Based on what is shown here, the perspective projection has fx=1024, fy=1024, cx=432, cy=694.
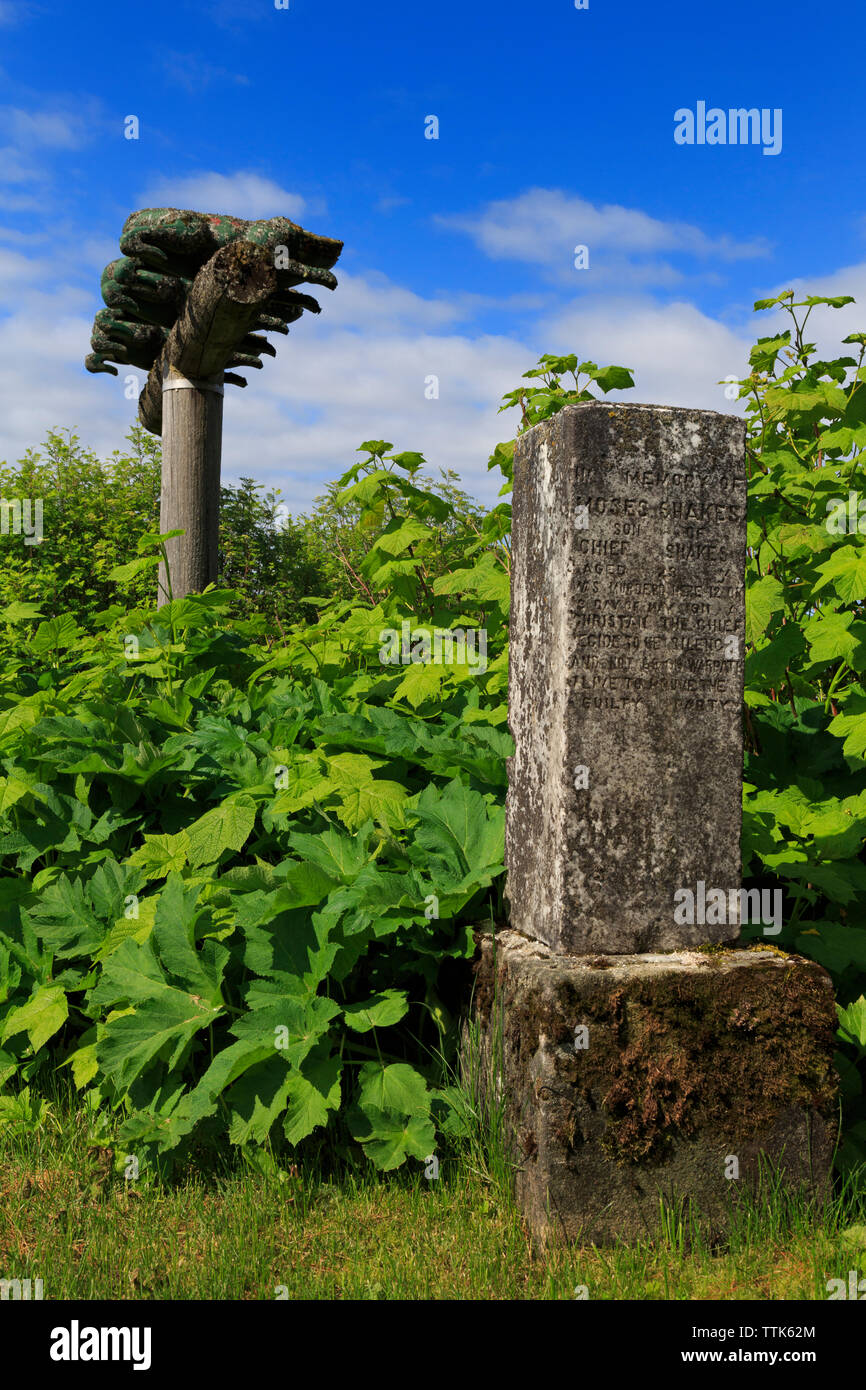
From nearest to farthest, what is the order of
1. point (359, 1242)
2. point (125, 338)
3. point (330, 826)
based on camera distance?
point (359, 1242) → point (330, 826) → point (125, 338)

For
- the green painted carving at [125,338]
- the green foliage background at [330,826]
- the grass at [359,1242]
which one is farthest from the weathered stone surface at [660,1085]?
the green painted carving at [125,338]

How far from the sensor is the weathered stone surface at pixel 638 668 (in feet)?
8.64

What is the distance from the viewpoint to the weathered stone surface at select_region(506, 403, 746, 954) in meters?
2.63

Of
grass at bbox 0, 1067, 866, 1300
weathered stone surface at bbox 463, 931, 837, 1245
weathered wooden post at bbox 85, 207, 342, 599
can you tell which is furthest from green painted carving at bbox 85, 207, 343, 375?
grass at bbox 0, 1067, 866, 1300

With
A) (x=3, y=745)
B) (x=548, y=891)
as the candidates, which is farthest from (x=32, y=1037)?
(x=548, y=891)

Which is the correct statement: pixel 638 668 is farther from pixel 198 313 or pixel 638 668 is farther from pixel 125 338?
pixel 125 338

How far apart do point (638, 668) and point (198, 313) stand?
14.3 ft

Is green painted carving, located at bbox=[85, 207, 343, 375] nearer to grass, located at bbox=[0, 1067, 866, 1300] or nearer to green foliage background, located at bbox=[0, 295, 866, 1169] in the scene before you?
green foliage background, located at bbox=[0, 295, 866, 1169]

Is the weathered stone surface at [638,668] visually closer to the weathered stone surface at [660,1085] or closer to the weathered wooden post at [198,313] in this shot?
the weathered stone surface at [660,1085]

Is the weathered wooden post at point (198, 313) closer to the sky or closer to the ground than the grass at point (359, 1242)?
closer to the sky

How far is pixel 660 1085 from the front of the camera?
2586 millimetres

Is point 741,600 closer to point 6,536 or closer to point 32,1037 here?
point 32,1037

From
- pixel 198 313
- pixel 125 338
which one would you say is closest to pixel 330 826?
pixel 198 313

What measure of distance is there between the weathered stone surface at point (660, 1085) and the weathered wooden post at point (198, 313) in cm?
370
